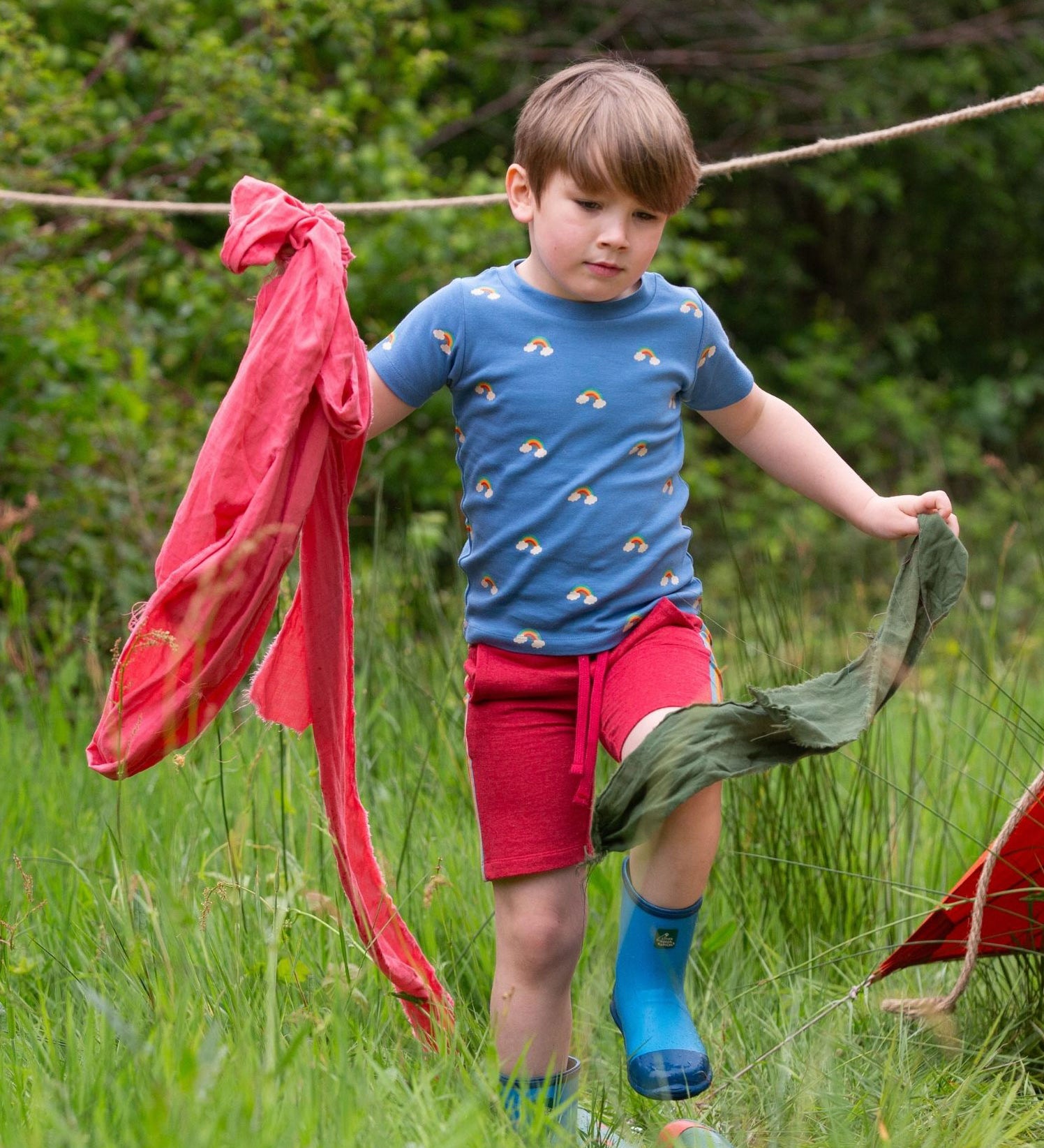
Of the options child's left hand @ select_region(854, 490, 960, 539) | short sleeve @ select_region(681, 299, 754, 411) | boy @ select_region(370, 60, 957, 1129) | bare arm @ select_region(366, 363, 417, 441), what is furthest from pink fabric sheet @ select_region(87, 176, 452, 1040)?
child's left hand @ select_region(854, 490, 960, 539)

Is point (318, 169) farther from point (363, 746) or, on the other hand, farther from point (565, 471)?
point (565, 471)

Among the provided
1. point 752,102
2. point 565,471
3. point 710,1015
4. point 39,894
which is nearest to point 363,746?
point 39,894

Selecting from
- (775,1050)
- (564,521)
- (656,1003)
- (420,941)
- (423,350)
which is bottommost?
(420,941)

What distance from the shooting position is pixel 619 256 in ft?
7.32

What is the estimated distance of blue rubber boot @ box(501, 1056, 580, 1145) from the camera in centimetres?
220

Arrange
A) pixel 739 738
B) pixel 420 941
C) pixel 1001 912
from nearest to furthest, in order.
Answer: pixel 739 738
pixel 1001 912
pixel 420 941

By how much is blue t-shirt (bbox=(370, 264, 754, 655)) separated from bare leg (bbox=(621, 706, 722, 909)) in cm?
25

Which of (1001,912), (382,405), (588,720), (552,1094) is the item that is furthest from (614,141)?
(552,1094)

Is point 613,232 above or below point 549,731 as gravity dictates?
above

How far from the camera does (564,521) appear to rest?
227 cm

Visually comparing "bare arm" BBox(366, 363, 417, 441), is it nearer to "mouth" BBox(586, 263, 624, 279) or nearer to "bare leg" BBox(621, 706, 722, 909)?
"mouth" BBox(586, 263, 624, 279)

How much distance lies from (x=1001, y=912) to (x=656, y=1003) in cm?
62

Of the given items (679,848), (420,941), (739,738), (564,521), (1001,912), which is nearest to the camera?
(739,738)

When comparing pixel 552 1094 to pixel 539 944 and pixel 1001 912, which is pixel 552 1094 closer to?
pixel 539 944
